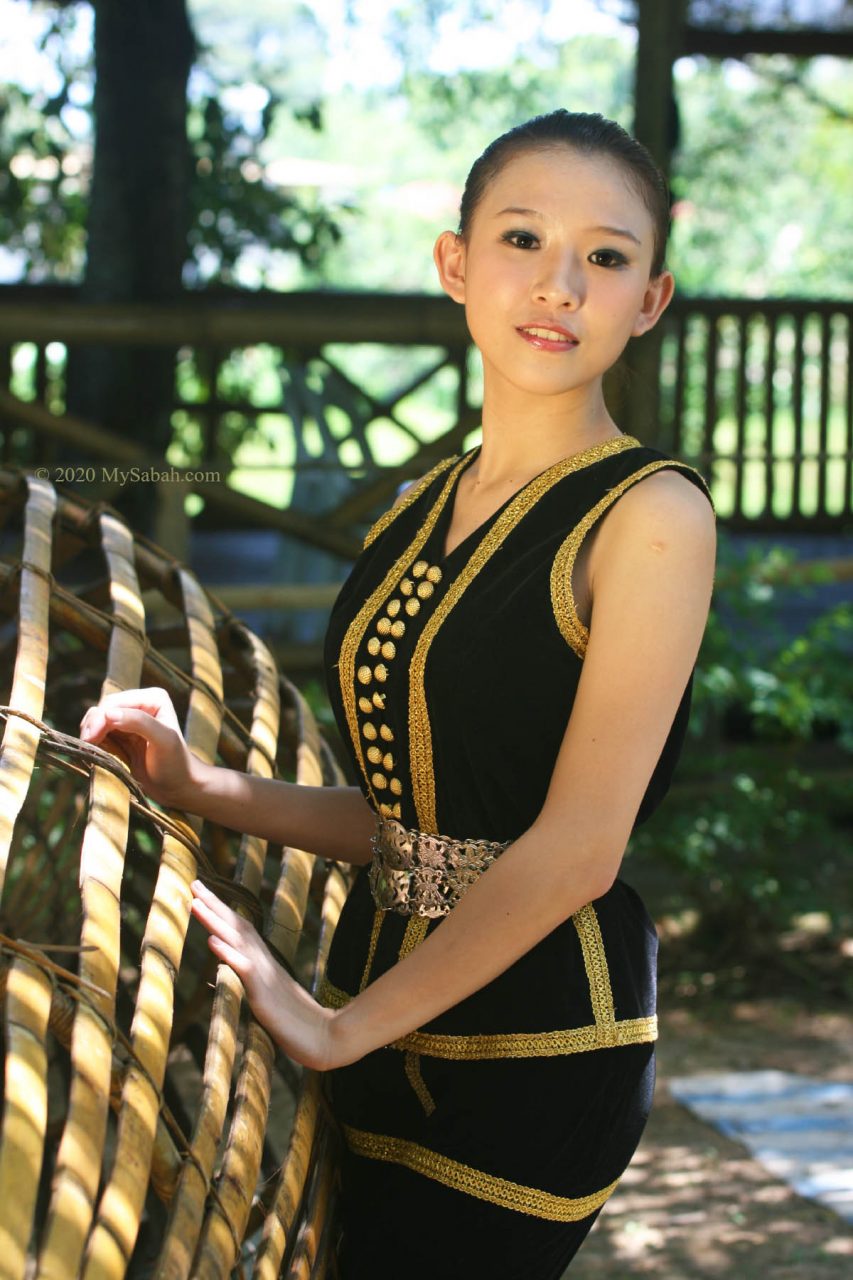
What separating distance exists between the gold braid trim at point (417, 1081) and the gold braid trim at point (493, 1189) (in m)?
0.04

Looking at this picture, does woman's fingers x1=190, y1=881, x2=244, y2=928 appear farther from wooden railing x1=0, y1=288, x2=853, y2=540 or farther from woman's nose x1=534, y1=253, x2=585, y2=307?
wooden railing x1=0, y1=288, x2=853, y2=540

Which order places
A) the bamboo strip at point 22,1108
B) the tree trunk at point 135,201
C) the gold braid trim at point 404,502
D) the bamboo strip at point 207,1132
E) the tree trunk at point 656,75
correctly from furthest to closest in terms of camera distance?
the tree trunk at point 135,201 → the tree trunk at point 656,75 → the gold braid trim at point 404,502 → the bamboo strip at point 207,1132 → the bamboo strip at point 22,1108

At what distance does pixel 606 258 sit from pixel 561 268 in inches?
2.0

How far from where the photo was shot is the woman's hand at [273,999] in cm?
145

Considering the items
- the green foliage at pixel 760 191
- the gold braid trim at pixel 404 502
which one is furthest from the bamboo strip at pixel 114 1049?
the green foliage at pixel 760 191

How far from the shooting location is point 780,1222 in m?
3.15

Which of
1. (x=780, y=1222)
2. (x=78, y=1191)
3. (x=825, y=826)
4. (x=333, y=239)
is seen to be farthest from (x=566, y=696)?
(x=333, y=239)

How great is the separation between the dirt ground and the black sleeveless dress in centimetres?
158

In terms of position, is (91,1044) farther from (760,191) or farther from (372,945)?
(760,191)

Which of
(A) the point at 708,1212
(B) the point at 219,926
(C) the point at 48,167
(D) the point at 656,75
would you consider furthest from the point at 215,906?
(C) the point at 48,167

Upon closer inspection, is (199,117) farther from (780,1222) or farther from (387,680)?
(387,680)

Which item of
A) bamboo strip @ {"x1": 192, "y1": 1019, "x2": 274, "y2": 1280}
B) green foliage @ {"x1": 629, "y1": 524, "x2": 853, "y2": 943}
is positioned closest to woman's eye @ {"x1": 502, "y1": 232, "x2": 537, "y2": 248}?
bamboo strip @ {"x1": 192, "y1": 1019, "x2": 274, "y2": 1280}

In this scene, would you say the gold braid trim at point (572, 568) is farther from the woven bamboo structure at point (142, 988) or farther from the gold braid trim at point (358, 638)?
the woven bamboo structure at point (142, 988)

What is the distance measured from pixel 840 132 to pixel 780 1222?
1424cm
